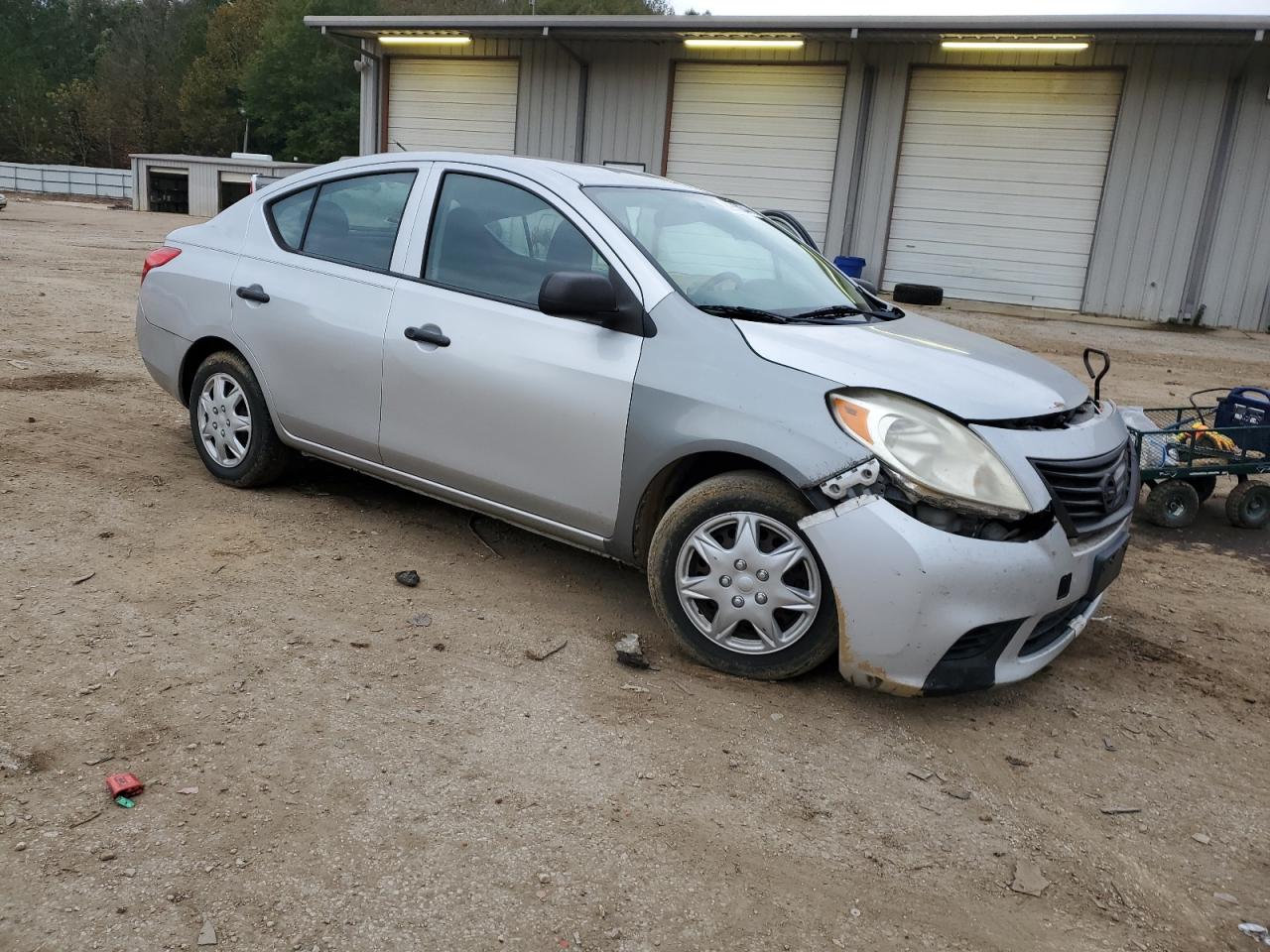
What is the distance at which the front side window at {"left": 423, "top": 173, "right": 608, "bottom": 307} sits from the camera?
13.1 feet

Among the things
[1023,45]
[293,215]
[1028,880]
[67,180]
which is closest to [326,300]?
[293,215]

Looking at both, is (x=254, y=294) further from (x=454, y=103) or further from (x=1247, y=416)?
(x=454, y=103)

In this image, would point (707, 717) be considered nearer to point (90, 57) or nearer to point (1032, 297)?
point (1032, 297)

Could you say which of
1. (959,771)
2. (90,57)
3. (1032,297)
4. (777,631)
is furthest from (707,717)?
(90,57)

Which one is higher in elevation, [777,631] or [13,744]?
[777,631]

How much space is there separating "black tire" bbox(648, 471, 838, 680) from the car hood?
432 mm

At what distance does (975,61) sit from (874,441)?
15532mm

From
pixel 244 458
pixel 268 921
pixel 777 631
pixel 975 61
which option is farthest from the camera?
pixel 975 61

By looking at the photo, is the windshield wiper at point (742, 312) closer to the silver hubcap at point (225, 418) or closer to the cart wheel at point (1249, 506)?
the silver hubcap at point (225, 418)

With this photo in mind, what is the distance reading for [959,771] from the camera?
3082 millimetres

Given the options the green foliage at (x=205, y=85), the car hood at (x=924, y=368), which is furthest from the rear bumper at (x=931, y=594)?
the green foliage at (x=205, y=85)

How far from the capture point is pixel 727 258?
165 inches

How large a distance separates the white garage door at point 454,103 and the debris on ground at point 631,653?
17.4 metres

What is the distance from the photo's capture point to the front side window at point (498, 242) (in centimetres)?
399
